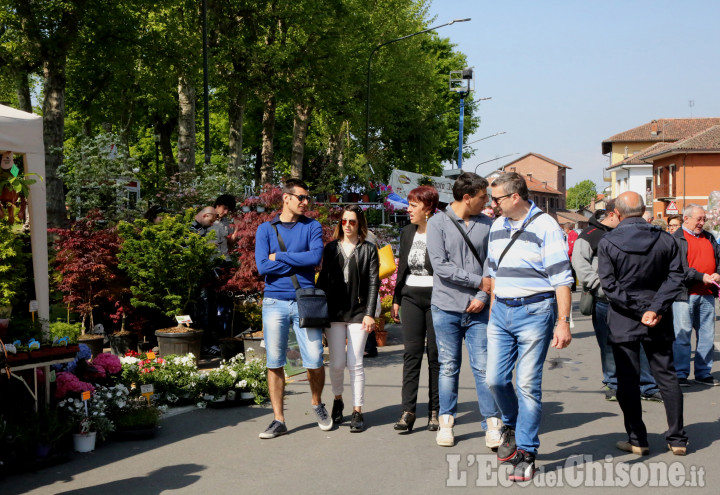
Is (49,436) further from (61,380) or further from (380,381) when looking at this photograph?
(380,381)

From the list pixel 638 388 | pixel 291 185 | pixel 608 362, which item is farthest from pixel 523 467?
pixel 608 362

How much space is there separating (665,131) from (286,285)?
10356 cm

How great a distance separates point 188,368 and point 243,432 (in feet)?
4.80

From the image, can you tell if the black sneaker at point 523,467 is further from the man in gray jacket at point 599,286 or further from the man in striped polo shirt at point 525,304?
the man in gray jacket at point 599,286

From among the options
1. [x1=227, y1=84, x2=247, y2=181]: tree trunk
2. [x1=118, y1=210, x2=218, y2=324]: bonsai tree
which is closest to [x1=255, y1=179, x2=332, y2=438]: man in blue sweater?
[x1=118, y1=210, x2=218, y2=324]: bonsai tree

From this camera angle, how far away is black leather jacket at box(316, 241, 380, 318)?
7016mm

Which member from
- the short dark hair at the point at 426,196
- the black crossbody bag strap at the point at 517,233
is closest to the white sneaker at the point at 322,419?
the short dark hair at the point at 426,196

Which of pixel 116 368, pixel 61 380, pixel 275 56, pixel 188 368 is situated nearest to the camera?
pixel 61 380

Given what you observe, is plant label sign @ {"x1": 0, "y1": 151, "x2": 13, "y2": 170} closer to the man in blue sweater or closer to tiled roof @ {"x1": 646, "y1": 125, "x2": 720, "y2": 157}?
the man in blue sweater

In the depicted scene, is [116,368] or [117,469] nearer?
[117,469]

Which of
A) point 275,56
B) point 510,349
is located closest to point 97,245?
point 510,349

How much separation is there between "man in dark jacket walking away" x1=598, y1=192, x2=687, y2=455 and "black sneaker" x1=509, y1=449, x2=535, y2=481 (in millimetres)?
1014

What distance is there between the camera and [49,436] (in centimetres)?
608

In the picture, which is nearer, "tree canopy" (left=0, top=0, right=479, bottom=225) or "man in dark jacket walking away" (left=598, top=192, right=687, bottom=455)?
"man in dark jacket walking away" (left=598, top=192, right=687, bottom=455)
